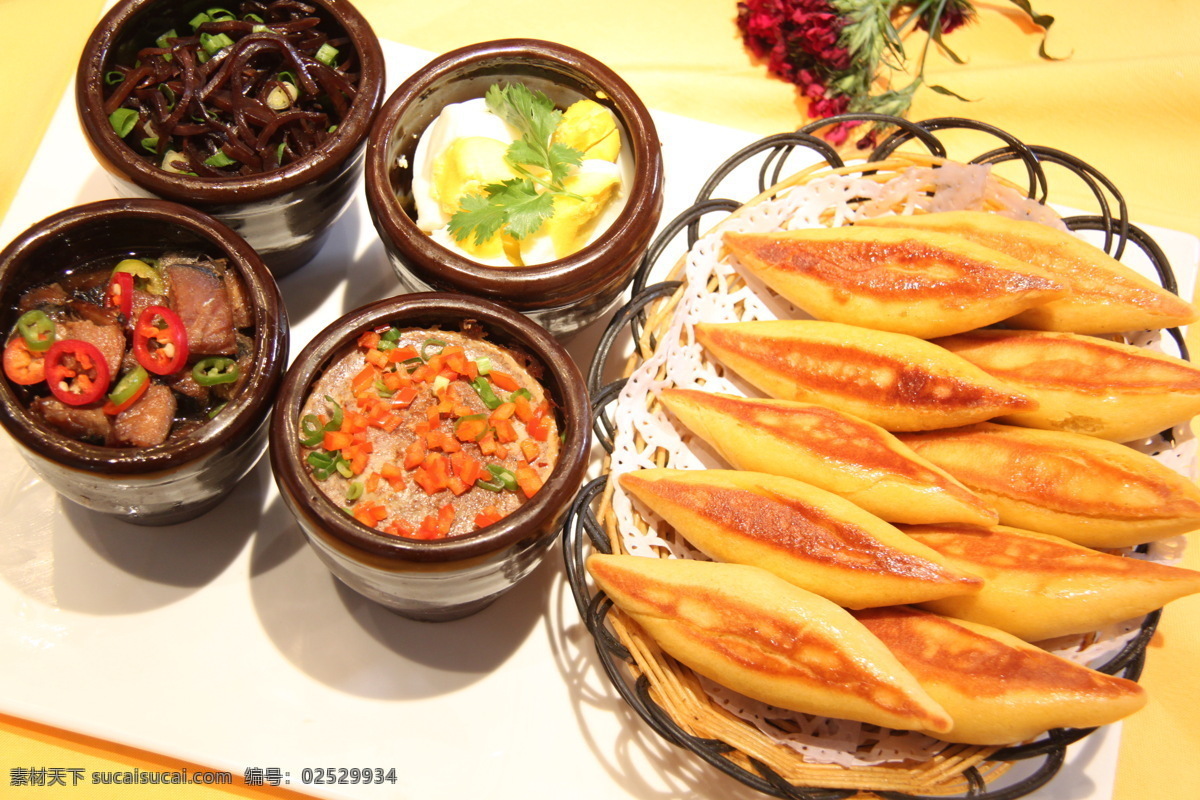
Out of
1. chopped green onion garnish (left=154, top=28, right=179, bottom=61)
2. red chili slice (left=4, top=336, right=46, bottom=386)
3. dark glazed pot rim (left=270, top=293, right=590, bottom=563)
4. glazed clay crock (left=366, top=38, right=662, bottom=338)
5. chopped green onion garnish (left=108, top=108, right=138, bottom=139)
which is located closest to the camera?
dark glazed pot rim (left=270, top=293, right=590, bottom=563)

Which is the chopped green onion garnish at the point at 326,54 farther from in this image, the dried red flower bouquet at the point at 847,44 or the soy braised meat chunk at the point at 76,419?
the dried red flower bouquet at the point at 847,44

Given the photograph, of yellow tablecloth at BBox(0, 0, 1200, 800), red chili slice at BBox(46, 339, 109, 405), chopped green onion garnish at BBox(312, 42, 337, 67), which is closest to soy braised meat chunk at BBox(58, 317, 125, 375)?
red chili slice at BBox(46, 339, 109, 405)

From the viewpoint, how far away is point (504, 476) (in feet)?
5.93

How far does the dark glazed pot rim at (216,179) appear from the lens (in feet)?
6.52

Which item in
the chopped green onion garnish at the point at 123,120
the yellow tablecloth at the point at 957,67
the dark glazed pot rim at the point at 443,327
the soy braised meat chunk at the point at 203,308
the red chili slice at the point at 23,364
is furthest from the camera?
the yellow tablecloth at the point at 957,67

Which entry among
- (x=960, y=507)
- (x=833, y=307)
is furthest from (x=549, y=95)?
(x=960, y=507)

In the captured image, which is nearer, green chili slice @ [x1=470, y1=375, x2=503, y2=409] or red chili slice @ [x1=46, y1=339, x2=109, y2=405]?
red chili slice @ [x1=46, y1=339, x2=109, y2=405]

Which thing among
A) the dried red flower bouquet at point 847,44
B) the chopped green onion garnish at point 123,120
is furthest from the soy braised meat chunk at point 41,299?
the dried red flower bouquet at point 847,44

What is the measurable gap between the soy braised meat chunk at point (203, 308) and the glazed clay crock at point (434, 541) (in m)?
0.18

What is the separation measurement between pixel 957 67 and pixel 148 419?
2727 millimetres

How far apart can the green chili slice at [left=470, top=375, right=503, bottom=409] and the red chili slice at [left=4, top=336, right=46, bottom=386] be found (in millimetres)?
825

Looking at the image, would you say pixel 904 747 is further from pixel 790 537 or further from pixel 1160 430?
pixel 1160 430

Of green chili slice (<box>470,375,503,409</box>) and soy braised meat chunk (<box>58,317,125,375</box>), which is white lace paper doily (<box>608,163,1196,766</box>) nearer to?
green chili slice (<box>470,375,503,409</box>)

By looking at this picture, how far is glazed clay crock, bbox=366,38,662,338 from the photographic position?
1970mm
